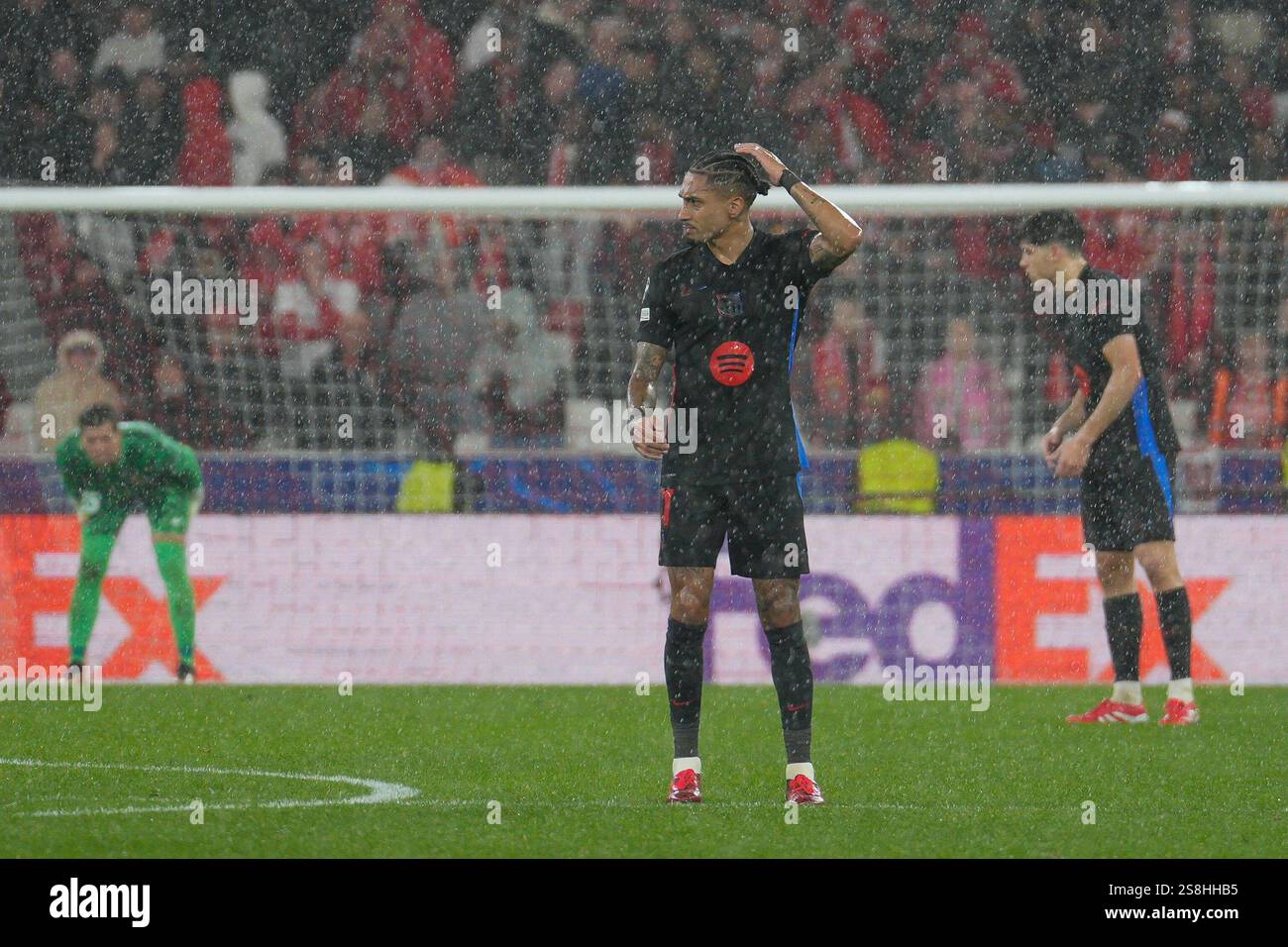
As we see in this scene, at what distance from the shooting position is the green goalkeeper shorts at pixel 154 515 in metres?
9.74

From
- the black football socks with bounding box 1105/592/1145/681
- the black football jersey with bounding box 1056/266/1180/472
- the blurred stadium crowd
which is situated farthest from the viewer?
the blurred stadium crowd

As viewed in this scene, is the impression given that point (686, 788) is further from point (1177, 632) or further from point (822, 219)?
point (1177, 632)

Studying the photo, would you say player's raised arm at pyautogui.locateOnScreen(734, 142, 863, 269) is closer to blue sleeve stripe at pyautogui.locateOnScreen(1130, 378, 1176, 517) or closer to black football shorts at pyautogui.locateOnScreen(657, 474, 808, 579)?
black football shorts at pyautogui.locateOnScreen(657, 474, 808, 579)

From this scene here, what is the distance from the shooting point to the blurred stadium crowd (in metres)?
10.2

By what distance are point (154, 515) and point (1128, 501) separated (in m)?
4.57

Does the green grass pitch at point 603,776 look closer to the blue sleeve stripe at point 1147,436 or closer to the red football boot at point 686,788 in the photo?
the red football boot at point 686,788

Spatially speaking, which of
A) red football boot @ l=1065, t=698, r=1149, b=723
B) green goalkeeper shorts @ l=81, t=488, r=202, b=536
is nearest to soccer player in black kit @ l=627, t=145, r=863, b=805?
red football boot @ l=1065, t=698, r=1149, b=723

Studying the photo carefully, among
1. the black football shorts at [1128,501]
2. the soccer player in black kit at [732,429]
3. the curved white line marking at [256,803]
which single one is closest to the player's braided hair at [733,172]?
the soccer player in black kit at [732,429]

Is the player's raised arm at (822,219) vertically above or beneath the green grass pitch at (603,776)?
above

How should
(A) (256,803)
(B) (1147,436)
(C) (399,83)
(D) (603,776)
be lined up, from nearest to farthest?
(A) (256,803), (D) (603,776), (B) (1147,436), (C) (399,83)

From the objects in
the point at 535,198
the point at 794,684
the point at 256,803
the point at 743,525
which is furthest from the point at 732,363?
the point at 535,198

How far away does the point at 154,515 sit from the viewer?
32.0ft

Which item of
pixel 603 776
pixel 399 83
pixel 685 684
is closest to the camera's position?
pixel 685 684

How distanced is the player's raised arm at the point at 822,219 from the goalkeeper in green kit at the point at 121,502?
5049 mm
